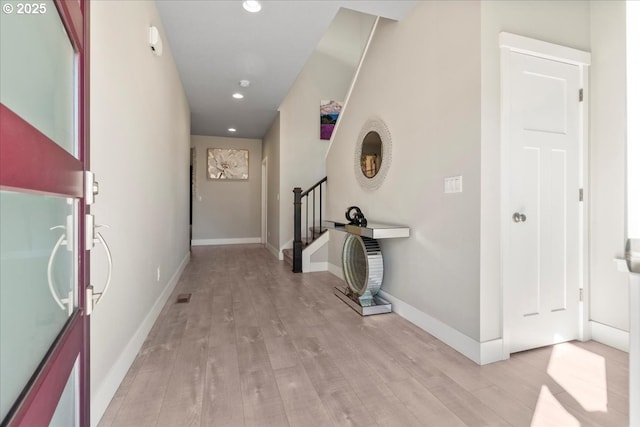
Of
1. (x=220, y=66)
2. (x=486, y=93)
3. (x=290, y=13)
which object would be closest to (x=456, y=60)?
(x=486, y=93)

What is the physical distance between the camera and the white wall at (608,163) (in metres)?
2.00

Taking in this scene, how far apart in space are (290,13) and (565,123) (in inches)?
91.5

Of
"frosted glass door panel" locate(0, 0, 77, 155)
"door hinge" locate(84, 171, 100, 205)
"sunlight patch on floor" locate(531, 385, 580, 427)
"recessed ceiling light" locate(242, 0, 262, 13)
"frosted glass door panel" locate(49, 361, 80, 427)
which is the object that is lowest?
"sunlight patch on floor" locate(531, 385, 580, 427)

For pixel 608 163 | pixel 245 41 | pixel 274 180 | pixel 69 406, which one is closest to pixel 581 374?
pixel 608 163

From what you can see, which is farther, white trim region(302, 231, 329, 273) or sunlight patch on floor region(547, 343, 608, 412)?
white trim region(302, 231, 329, 273)

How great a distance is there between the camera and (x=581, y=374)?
169 centimetres

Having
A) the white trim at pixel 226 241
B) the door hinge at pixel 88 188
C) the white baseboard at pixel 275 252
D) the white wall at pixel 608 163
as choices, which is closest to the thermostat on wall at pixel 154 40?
the door hinge at pixel 88 188

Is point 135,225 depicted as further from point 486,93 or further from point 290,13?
point 486,93

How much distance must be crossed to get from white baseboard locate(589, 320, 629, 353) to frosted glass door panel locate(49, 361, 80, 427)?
2996 mm

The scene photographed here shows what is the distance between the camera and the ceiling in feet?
8.13

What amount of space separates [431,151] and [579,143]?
102 cm

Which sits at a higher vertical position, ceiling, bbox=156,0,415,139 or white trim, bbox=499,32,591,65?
ceiling, bbox=156,0,415,139

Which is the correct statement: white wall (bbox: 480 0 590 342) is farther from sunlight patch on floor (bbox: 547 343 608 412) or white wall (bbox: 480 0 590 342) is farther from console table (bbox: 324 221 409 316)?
console table (bbox: 324 221 409 316)

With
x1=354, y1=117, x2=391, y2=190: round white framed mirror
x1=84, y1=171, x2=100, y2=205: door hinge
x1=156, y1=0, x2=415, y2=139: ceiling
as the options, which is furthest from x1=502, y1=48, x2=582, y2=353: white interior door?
x1=84, y1=171, x2=100, y2=205: door hinge
